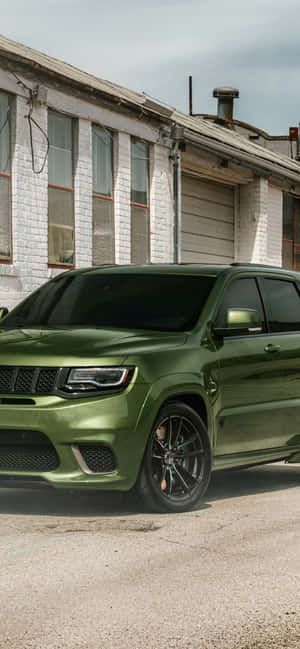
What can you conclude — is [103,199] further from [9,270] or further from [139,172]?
[9,270]

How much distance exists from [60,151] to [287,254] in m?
12.4

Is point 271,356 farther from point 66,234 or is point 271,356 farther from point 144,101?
point 144,101

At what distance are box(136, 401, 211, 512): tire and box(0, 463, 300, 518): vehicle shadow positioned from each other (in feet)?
0.56

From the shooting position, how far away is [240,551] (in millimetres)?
6164

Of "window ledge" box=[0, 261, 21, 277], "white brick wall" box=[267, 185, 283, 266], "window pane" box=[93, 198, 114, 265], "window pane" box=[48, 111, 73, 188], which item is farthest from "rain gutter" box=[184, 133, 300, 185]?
"window ledge" box=[0, 261, 21, 277]

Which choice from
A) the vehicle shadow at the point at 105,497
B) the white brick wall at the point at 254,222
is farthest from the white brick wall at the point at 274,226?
the vehicle shadow at the point at 105,497

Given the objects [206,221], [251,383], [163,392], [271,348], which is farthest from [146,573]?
[206,221]

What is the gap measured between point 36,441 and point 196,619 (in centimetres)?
244

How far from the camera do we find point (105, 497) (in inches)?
313

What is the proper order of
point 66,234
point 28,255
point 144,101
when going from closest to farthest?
point 28,255 < point 66,234 < point 144,101

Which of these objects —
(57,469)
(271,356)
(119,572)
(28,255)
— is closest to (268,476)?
(271,356)

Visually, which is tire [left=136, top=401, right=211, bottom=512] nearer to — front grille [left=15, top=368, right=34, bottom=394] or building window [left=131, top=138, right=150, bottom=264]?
front grille [left=15, top=368, right=34, bottom=394]

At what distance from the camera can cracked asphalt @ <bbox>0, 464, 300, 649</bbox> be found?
4.50 meters

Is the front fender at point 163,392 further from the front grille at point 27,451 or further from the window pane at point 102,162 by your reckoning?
the window pane at point 102,162
